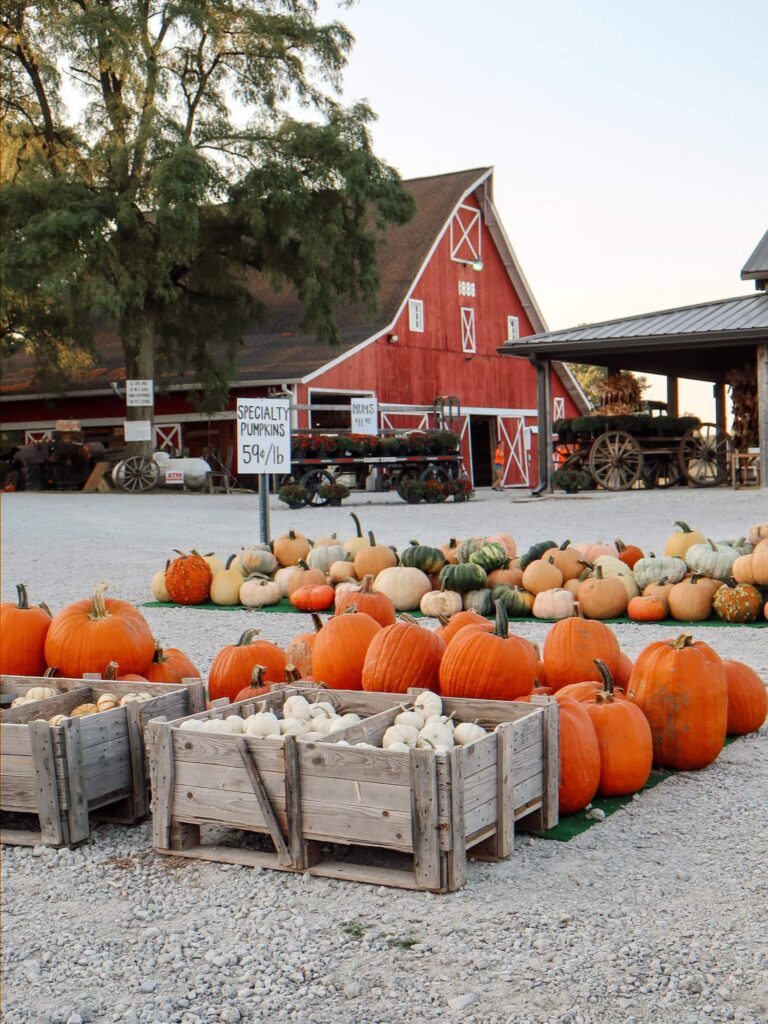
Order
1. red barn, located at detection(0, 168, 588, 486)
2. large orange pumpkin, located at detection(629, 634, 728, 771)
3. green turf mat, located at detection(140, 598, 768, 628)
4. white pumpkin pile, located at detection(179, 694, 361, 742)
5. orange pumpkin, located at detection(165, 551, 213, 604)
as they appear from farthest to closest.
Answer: red barn, located at detection(0, 168, 588, 486) → orange pumpkin, located at detection(165, 551, 213, 604) → green turf mat, located at detection(140, 598, 768, 628) → large orange pumpkin, located at detection(629, 634, 728, 771) → white pumpkin pile, located at detection(179, 694, 361, 742)

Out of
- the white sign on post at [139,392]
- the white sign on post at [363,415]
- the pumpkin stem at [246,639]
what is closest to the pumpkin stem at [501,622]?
the pumpkin stem at [246,639]

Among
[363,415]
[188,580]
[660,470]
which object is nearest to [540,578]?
[188,580]

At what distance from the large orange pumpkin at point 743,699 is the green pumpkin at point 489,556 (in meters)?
4.00

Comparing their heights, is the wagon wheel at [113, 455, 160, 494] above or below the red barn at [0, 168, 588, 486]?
below

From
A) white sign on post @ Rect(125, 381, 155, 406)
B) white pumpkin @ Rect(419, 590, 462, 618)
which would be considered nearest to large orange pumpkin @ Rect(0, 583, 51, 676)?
white pumpkin @ Rect(419, 590, 462, 618)

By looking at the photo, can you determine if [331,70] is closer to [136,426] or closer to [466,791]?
[136,426]

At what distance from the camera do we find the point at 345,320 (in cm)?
3531

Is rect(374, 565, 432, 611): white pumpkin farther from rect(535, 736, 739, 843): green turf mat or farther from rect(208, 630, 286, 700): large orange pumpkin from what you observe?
rect(535, 736, 739, 843): green turf mat

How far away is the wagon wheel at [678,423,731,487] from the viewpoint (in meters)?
23.6

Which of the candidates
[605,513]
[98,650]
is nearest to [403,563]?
[98,650]

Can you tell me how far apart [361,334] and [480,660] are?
2936 cm

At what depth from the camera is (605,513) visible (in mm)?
18141

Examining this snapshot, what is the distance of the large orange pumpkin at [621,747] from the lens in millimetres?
4613

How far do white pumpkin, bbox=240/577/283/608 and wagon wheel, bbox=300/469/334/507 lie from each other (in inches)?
496
